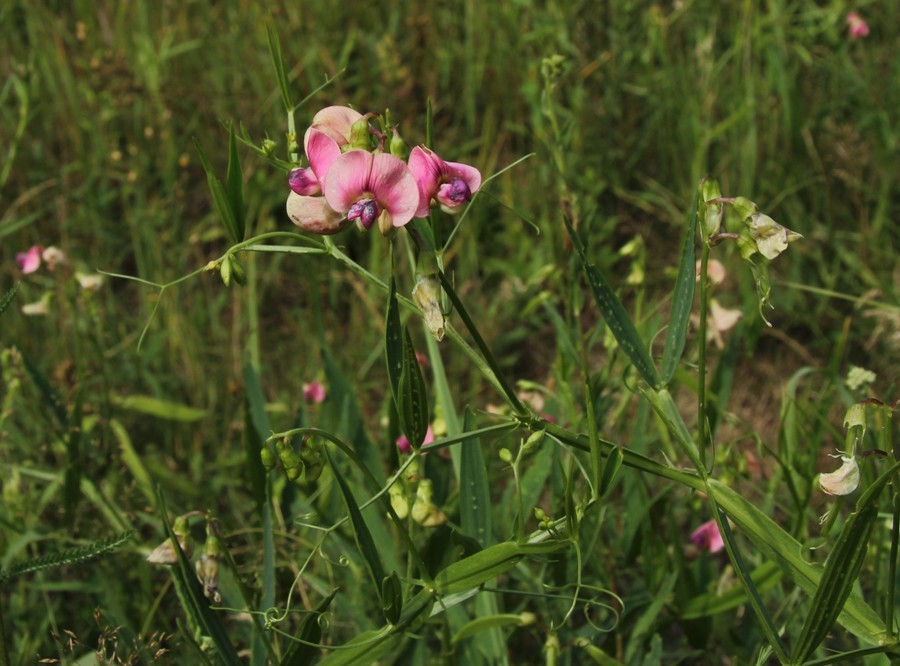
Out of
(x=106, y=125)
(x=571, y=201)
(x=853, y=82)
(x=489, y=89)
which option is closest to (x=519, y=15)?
(x=489, y=89)

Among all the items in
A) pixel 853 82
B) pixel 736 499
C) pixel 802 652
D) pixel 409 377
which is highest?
pixel 409 377

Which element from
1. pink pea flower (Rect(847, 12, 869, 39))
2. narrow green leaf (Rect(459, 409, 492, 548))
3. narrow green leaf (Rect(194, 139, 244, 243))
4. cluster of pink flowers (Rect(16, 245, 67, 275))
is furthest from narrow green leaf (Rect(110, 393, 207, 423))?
pink pea flower (Rect(847, 12, 869, 39))

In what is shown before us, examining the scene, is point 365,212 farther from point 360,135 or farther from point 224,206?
point 224,206

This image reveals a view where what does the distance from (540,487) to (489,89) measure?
166 cm

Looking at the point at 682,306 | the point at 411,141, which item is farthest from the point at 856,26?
the point at 682,306

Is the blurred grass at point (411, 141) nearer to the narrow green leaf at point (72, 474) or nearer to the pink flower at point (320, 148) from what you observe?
the narrow green leaf at point (72, 474)

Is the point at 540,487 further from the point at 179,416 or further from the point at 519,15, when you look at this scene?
the point at 519,15

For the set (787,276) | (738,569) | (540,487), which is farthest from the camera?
(787,276)

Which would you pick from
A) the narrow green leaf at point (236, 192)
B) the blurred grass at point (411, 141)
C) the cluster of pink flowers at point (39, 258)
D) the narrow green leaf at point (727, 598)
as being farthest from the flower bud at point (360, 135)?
the cluster of pink flowers at point (39, 258)

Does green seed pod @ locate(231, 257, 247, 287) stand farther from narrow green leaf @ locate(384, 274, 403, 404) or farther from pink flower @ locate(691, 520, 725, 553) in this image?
pink flower @ locate(691, 520, 725, 553)

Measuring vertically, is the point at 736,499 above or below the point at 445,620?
above

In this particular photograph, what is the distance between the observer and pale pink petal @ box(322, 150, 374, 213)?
0.98 meters

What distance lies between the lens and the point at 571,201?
162cm

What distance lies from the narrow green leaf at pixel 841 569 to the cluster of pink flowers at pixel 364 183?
46 cm
